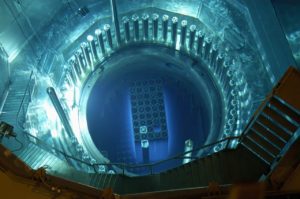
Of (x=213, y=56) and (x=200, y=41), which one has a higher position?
(x=200, y=41)

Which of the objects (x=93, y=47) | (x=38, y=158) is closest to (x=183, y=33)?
(x=93, y=47)

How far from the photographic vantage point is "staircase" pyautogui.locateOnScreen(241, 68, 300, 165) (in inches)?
193

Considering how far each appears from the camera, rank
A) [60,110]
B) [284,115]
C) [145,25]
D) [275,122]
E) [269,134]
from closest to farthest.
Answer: [284,115] → [275,122] → [269,134] → [60,110] → [145,25]

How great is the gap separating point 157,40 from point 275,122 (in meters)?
4.42

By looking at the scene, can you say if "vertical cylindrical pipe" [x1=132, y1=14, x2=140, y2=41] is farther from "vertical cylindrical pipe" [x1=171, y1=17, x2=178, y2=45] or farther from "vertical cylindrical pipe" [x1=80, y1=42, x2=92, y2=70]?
"vertical cylindrical pipe" [x1=80, y1=42, x2=92, y2=70]

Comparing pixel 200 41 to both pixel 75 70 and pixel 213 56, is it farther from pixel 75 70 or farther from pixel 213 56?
pixel 75 70

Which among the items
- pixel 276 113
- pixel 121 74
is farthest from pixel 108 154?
pixel 276 113

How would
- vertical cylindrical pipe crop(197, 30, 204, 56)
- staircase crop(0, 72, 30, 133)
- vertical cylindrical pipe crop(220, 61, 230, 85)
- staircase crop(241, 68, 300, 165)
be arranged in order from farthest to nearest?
vertical cylindrical pipe crop(197, 30, 204, 56) → vertical cylindrical pipe crop(220, 61, 230, 85) → staircase crop(0, 72, 30, 133) → staircase crop(241, 68, 300, 165)

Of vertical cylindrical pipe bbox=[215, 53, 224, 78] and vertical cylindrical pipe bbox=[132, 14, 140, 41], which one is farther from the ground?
vertical cylindrical pipe bbox=[132, 14, 140, 41]

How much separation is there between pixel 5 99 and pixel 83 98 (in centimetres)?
230

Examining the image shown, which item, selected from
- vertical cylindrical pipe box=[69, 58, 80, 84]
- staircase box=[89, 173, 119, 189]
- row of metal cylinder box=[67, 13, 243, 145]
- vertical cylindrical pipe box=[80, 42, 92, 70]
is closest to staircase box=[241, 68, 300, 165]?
staircase box=[89, 173, 119, 189]

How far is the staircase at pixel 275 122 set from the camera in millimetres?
4902

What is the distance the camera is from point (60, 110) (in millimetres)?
7719

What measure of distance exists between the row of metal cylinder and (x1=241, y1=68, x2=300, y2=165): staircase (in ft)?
8.98
